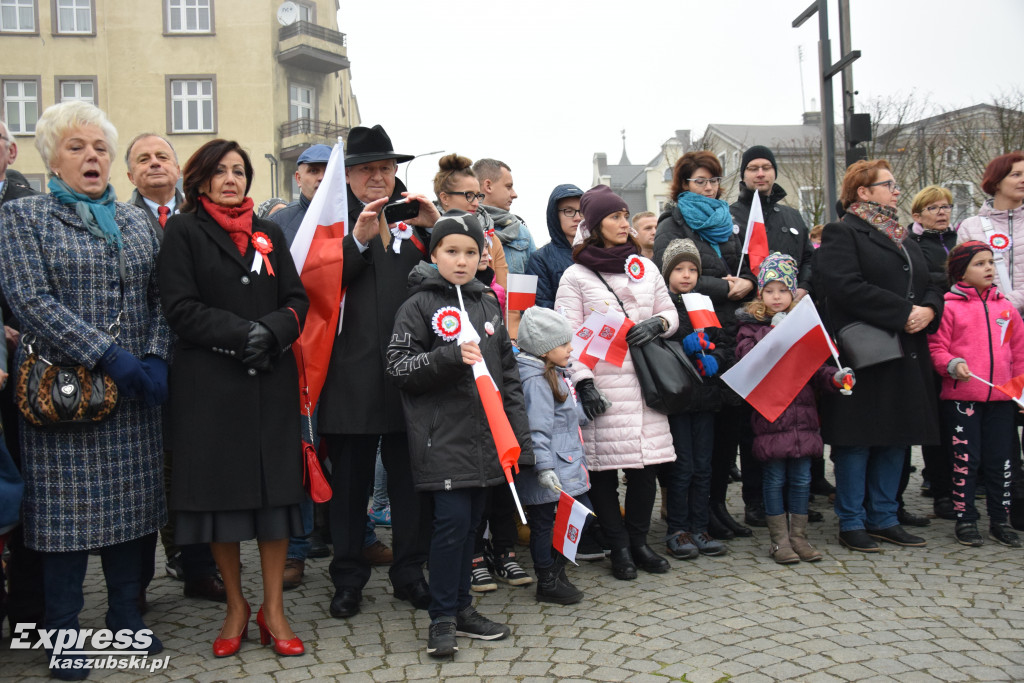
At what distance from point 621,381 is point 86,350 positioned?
2936 millimetres

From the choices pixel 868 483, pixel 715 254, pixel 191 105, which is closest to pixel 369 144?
pixel 715 254

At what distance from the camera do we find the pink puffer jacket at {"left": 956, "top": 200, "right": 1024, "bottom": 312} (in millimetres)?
6449

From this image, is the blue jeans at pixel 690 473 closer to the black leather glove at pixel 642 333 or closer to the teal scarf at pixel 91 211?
the black leather glove at pixel 642 333

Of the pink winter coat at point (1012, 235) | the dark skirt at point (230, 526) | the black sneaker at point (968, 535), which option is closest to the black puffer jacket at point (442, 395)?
the dark skirt at point (230, 526)

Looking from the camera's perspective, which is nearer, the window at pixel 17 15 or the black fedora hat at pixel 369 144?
the black fedora hat at pixel 369 144

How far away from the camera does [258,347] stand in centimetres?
391

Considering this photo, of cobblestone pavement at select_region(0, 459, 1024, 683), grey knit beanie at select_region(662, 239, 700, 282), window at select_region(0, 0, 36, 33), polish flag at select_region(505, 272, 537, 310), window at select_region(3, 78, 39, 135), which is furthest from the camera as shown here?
window at select_region(0, 0, 36, 33)

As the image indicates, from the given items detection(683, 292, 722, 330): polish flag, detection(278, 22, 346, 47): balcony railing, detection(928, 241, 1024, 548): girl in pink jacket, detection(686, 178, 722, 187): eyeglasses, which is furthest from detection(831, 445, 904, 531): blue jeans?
detection(278, 22, 346, 47): balcony railing

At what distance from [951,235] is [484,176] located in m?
3.74

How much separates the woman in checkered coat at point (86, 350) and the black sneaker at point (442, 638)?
1.31 metres

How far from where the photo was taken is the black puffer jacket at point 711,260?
6055 mm

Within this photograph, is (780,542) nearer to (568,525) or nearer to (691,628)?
(691,628)

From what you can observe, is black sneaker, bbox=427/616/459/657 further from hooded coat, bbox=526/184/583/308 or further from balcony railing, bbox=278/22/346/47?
balcony railing, bbox=278/22/346/47

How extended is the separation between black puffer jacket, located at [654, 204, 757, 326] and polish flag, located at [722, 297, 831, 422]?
2.15ft
